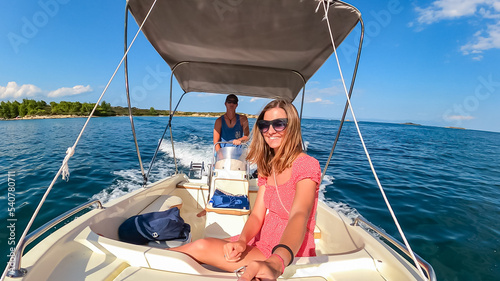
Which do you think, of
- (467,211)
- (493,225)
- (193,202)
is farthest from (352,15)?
(467,211)

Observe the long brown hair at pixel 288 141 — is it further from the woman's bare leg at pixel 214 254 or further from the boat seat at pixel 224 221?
the boat seat at pixel 224 221

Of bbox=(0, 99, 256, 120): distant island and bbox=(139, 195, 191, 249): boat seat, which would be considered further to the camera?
bbox=(0, 99, 256, 120): distant island

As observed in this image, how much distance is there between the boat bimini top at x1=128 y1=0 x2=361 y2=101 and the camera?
2.05 meters

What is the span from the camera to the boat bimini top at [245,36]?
2.05 metres

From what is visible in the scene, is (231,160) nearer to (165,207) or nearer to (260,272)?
(165,207)

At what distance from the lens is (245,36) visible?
261cm

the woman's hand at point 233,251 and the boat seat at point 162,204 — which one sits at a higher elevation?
the woman's hand at point 233,251

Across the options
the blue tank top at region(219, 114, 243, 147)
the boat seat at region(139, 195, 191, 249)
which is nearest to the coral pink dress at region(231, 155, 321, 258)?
the boat seat at region(139, 195, 191, 249)

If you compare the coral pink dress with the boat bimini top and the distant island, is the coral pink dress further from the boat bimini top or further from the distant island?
the distant island

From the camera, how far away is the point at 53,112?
63.6 m

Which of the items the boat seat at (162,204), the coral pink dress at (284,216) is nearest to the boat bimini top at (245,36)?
the coral pink dress at (284,216)

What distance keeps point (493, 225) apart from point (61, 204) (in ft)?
28.8

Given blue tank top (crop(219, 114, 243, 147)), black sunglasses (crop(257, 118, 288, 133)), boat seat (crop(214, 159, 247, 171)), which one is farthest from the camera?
blue tank top (crop(219, 114, 243, 147))

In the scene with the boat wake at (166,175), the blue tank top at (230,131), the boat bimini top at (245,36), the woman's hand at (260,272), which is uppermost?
the boat bimini top at (245,36)
